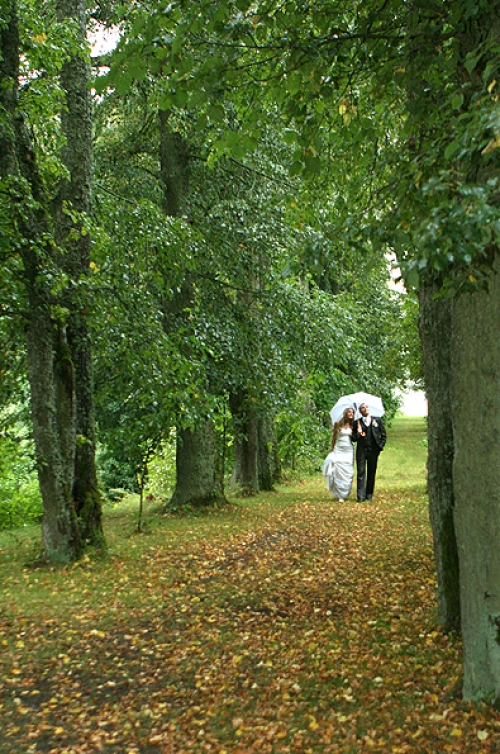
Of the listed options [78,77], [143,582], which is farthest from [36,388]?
[78,77]

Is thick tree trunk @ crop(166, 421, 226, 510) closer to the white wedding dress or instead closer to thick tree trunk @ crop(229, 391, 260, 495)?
thick tree trunk @ crop(229, 391, 260, 495)

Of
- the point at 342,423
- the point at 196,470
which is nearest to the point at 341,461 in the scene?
the point at 342,423

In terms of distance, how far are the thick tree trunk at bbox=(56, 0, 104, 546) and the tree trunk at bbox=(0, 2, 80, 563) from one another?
368mm

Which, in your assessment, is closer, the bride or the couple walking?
the couple walking

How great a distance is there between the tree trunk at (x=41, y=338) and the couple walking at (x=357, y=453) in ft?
23.8

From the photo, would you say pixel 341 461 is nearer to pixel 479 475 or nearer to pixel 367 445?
pixel 367 445

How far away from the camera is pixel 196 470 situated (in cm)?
1374

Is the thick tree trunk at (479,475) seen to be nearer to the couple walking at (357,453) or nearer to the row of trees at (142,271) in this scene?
the row of trees at (142,271)

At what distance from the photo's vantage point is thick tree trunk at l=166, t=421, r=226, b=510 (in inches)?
539

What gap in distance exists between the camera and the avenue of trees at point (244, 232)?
4570 mm

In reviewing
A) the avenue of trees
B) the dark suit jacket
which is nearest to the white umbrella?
the dark suit jacket

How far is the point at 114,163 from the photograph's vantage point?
1385cm

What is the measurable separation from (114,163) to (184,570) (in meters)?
7.98

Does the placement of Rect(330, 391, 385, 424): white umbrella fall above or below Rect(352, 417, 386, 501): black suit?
above
